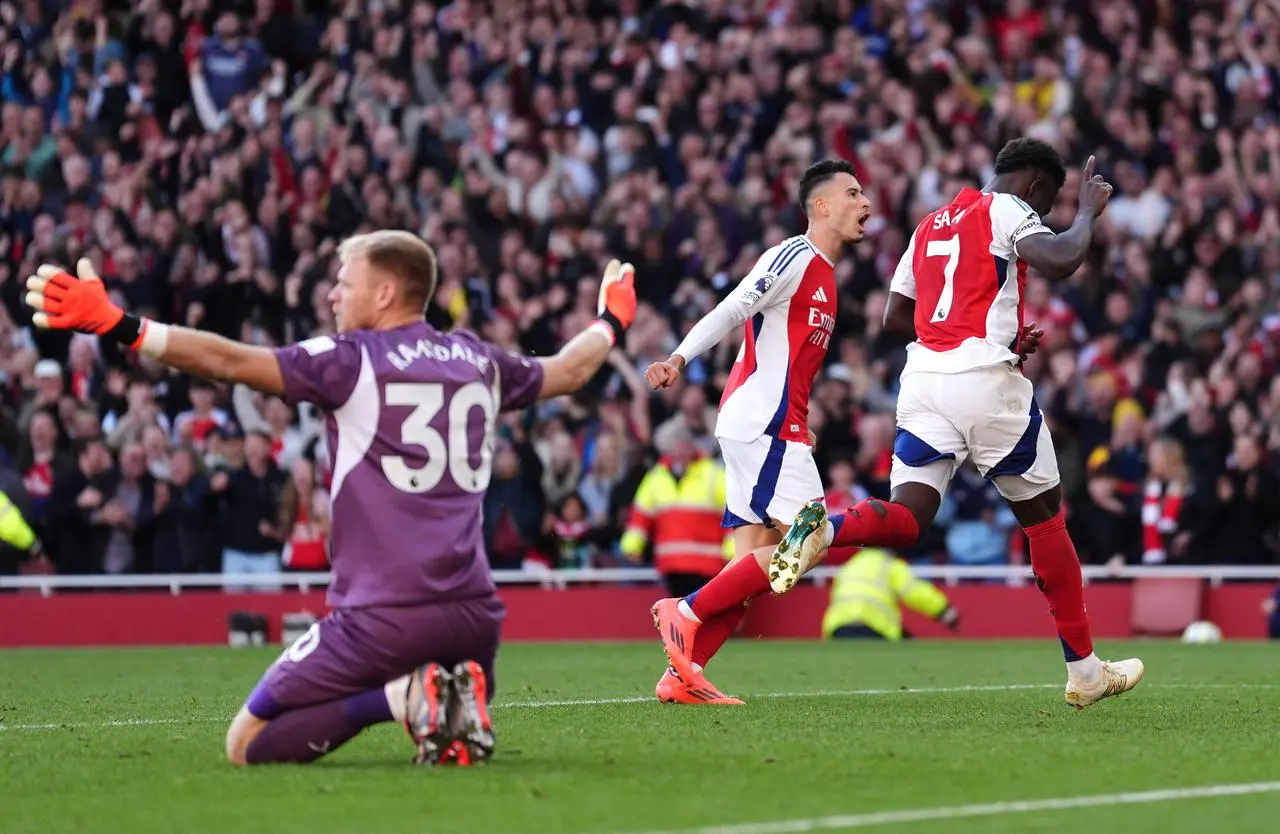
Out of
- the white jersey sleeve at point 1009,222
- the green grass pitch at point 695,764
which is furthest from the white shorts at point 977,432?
the green grass pitch at point 695,764

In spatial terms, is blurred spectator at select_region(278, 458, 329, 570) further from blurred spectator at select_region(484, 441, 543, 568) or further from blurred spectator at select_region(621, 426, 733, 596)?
blurred spectator at select_region(621, 426, 733, 596)

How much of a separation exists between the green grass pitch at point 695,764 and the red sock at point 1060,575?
1.17 feet

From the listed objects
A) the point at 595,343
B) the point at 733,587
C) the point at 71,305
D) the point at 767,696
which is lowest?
the point at 767,696

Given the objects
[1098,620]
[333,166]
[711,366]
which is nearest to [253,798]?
[1098,620]

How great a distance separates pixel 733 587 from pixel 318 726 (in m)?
3.19

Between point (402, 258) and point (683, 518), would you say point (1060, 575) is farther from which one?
point (683, 518)

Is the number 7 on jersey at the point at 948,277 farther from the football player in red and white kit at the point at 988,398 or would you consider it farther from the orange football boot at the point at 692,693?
the orange football boot at the point at 692,693

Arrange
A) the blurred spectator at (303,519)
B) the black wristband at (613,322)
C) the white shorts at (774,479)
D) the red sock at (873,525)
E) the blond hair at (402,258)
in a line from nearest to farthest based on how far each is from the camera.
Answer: the blond hair at (402,258)
the black wristband at (613,322)
the red sock at (873,525)
the white shorts at (774,479)
the blurred spectator at (303,519)

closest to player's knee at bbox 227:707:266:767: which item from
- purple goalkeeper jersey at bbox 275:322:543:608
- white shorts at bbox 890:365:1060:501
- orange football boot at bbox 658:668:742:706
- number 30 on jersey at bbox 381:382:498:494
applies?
purple goalkeeper jersey at bbox 275:322:543:608

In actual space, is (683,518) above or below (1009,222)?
below

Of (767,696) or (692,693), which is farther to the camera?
(767,696)

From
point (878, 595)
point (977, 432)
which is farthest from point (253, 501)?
point (977, 432)

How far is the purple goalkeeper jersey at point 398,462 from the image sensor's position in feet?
21.6

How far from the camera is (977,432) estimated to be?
9117 mm
